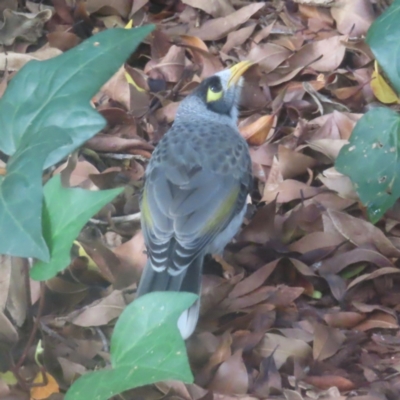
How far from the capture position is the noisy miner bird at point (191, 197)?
2.77 meters

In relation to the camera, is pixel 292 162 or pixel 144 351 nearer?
pixel 144 351

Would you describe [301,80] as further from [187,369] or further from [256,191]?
[187,369]

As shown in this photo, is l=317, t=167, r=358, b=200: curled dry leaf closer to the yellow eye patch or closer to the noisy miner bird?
the noisy miner bird

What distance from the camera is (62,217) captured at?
1816 millimetres

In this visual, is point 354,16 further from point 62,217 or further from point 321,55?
point 62,217

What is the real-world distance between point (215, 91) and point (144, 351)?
233cm

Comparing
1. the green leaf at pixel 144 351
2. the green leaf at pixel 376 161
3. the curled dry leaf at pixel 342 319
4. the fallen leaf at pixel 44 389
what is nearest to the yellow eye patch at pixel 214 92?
the green leaf at pixel 376 161

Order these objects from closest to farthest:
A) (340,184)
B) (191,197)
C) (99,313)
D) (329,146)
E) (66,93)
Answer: (66,93), (99,313), (191,197), (340,184), (329,146)

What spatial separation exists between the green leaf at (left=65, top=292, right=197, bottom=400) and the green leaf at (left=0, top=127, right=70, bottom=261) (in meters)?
0.32

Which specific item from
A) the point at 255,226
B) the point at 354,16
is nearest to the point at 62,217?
the point at 255,226

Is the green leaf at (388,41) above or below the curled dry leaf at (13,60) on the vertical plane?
above

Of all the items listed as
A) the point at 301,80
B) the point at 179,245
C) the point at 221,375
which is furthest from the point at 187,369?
the point at 301,80

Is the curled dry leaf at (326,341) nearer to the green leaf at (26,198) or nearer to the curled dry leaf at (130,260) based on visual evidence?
the curled dry leaf at (130,260)

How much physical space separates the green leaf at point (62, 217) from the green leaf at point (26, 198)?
4.0 inches
